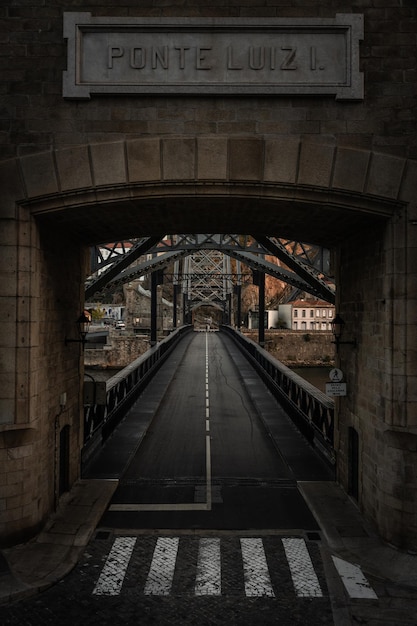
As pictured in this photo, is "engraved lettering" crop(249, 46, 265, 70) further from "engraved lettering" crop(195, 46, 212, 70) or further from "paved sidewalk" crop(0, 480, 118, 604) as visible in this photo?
"paved sidewalk" crop(0, 480, 118, 604)

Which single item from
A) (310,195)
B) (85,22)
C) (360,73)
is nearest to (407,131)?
(360,73)

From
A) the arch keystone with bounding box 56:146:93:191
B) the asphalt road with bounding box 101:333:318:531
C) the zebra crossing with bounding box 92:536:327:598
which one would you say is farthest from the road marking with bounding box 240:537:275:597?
the arch keystone with bounding box 56:146:93:191

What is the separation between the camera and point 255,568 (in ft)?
25.0

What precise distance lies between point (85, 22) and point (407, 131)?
19.6 ft

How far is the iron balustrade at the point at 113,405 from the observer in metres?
13.2

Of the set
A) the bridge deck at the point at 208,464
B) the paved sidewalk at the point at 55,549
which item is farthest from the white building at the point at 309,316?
the paved sidewalk at the point at 55,549

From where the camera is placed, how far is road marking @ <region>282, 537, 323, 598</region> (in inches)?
275

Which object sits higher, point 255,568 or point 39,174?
point 39,174

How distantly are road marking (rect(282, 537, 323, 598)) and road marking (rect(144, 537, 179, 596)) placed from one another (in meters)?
1.87

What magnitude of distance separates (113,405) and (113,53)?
36.5 feet

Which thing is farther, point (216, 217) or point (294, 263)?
point (294, 263)

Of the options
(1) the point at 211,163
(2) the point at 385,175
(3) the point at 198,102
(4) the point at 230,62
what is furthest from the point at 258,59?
(2) the point at 385,175

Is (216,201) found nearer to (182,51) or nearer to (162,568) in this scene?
(182,51)

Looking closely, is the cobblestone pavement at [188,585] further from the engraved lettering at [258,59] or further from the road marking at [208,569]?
the engraved lettering at [258,59]
